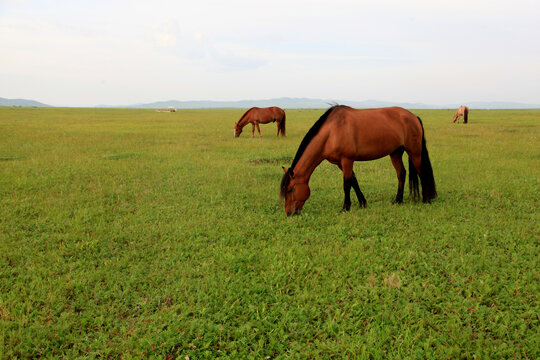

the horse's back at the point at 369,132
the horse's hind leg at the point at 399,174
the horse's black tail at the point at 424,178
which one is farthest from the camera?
the horse's hind leg at the point at 399,174

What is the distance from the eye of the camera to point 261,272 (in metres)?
4.59

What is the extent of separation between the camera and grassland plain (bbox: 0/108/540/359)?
3.37 meters


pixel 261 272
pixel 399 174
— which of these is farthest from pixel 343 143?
pixel 261 272

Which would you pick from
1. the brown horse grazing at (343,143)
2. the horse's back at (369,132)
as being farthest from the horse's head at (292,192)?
the horse's back at (369,132)

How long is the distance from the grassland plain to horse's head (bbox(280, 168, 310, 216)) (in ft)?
0.93

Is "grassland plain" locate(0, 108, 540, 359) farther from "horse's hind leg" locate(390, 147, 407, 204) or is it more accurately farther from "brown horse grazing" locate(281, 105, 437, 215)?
"brown horse grazing" locate(281, 105, 437, 215)

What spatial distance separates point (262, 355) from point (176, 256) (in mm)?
2447

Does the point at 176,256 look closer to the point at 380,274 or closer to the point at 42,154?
the point at 380,274

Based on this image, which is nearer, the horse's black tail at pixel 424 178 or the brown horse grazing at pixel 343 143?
the brown horse grazing at pixel 343 143

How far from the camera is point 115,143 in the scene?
17516mm

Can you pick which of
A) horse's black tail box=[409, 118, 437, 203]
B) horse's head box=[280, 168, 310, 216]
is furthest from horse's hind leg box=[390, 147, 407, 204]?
horse's head box=[280, 168, 310, 216]

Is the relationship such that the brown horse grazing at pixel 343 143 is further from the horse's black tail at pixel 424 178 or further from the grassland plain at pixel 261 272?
the grassland plain at pixel 261 272

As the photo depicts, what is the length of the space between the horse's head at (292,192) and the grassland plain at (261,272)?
0.28 meters

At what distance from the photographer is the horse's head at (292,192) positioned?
6.69m
